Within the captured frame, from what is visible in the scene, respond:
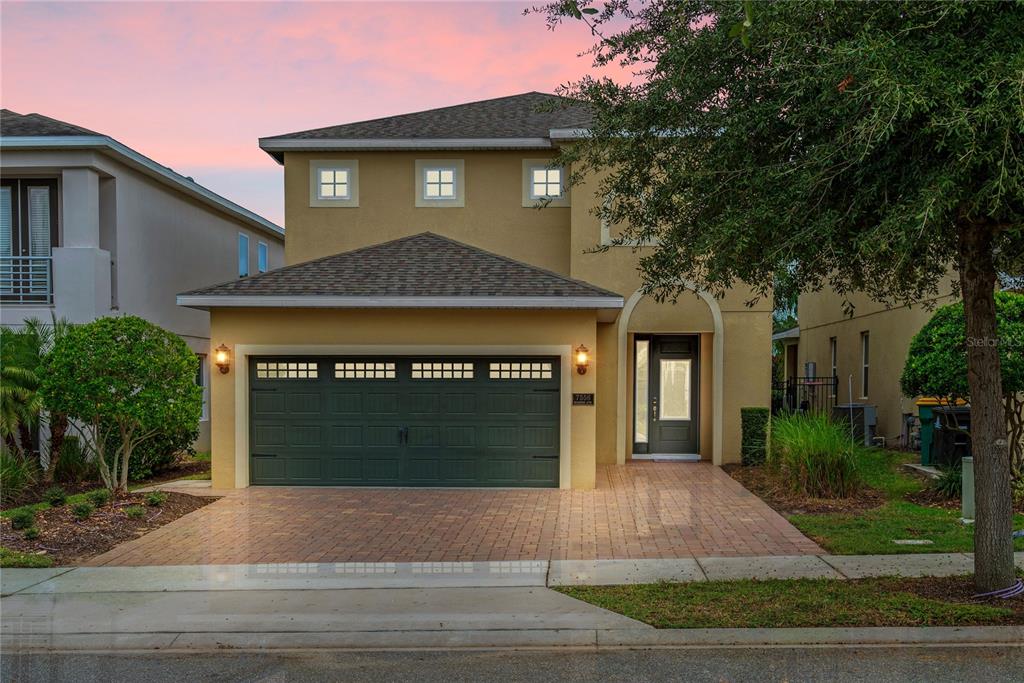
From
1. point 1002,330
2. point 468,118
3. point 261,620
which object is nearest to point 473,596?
point 261,620

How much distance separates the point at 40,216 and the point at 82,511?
8.15m

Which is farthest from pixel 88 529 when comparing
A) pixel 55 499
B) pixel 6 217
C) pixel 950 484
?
pixel 950 484

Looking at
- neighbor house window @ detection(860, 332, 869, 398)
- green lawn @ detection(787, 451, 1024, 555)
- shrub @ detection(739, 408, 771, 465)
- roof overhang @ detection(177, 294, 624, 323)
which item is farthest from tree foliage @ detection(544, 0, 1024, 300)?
neighbor house window @ detection(860, 332, 869, 398)

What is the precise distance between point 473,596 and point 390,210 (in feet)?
38.6

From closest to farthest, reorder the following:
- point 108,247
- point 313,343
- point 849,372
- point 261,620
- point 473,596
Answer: point 261,620 < point 473,596 < point 313,343 < point 108,247 < point 849,372

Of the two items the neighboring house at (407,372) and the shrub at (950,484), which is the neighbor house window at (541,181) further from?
the shrub at (950,484)

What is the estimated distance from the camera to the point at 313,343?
13719 mm

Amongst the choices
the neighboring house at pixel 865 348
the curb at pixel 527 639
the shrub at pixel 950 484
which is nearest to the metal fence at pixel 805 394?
the neighboring house at pixel 865 348

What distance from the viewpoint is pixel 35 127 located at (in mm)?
15352

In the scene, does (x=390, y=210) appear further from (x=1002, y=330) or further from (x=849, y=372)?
(x=849, y=372)

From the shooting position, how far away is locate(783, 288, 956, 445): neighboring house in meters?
18.5

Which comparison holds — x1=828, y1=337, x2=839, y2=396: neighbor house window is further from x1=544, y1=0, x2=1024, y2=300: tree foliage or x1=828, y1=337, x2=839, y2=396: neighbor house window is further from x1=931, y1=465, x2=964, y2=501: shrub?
x1=544, y1=0, x2=1024, y2=300: tree foliage

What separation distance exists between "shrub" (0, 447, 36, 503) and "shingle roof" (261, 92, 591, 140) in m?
8.13

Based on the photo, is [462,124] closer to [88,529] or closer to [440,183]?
[440,183]
